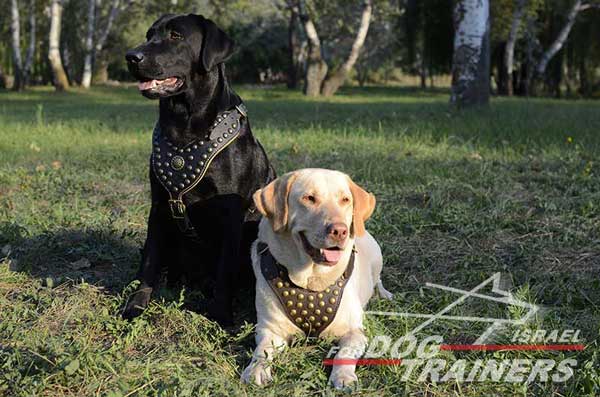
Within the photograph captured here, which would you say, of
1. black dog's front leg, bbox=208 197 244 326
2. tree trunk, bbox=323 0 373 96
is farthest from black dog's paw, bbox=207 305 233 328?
tree trunk, bbox=323 0 373 96

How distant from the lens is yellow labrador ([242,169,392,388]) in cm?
307

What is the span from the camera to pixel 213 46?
367 centimetres

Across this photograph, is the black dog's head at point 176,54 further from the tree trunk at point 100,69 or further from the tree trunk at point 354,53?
the tree trunk at point 100,69

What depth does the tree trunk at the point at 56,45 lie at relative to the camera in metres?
25.0

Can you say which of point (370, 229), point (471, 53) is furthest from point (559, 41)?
point (370, 229)

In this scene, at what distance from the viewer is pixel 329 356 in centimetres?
308

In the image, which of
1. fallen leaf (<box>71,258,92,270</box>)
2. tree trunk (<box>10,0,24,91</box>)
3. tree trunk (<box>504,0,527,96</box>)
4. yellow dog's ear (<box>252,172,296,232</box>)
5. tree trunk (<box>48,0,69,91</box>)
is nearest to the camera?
yellow dog's ear (<box>252,172,296,232</box>)

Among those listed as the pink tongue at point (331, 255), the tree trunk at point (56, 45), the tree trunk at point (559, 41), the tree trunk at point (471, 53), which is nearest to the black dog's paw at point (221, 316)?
the pink tongue at point (331, 255)

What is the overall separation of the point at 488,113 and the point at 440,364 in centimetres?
984

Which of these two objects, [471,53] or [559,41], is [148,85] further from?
[559,41]

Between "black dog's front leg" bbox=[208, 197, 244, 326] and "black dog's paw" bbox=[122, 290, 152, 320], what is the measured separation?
0.36 m

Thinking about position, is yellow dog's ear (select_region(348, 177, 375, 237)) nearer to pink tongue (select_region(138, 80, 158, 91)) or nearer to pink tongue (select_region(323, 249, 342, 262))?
pink tongue (select_region(323, 249, 342, 262))

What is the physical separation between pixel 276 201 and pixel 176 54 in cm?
111

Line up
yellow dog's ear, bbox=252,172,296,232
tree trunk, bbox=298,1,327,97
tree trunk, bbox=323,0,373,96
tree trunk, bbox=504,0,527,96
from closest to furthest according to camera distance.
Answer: yellow dog's ear, bbox=252,172,296,232, tree trunk, bbox=323,0,373,96, tree trunk, bbox=298,1,327,97, tree trunk, bbox=504,0,527,96
